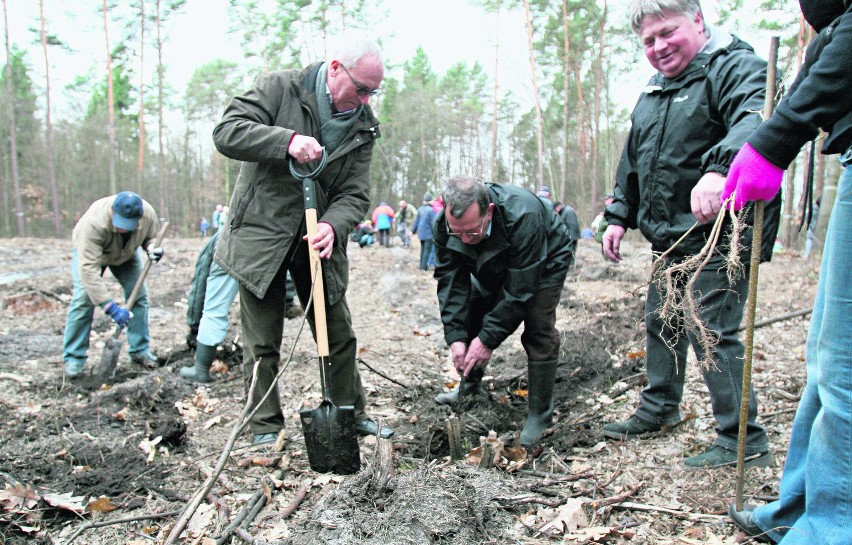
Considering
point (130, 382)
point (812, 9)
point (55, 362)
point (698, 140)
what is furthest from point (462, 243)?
point (55, 362)

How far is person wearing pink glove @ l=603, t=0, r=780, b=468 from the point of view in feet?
8.37

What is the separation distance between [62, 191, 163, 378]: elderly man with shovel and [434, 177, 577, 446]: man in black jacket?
10.1 ft

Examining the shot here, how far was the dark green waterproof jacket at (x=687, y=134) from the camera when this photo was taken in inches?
99.5

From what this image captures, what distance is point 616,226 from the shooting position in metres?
3.29

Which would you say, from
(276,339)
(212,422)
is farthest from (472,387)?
(212,422)

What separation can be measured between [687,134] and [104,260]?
500cm

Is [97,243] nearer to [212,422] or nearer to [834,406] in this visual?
[212,422]

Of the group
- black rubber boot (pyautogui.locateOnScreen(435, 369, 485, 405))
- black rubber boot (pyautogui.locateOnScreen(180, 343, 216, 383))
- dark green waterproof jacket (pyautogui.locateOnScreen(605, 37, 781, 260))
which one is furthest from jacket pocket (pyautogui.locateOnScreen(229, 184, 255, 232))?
black rubber boot (pyautogui.locateOnScreen(180, 343, 216, 383))

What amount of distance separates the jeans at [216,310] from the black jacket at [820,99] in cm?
423

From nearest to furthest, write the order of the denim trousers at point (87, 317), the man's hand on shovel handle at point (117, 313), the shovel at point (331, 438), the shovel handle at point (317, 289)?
the shovel at point (331, 438)
the shovel handle at point (317, 289)
the man's hand on shovel handle at point (117, 313)
the denim trousers at point (87, 317)

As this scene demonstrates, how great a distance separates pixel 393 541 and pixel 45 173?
36016 millimetres

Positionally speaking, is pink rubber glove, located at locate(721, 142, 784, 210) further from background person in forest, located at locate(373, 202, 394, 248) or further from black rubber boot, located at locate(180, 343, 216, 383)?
background person in forest, located at locate(373, 202, 394, 248)

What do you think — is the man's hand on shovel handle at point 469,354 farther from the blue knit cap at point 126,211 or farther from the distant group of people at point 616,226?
the blue knit cap at point 126,211

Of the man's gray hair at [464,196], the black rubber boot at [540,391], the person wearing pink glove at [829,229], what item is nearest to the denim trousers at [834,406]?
the person wearing pink glove at [829,229]
